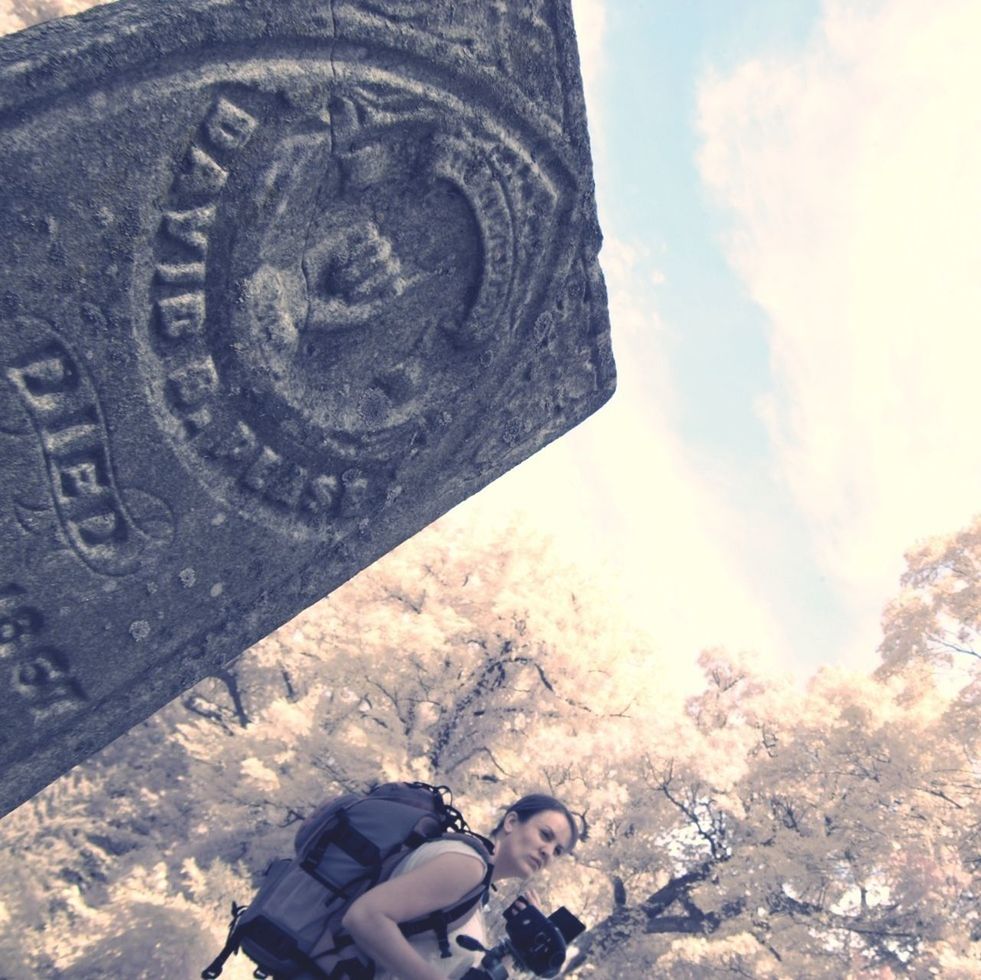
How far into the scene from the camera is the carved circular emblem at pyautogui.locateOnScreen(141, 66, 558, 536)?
2057mm

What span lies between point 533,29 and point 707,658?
15.7m

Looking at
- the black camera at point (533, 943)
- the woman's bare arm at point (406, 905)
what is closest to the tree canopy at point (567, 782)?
the black camera at point (533, 943)

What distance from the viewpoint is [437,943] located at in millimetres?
1792

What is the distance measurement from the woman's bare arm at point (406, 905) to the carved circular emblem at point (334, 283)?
128cm

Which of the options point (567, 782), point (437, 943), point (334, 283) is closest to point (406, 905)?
point (437, 943)

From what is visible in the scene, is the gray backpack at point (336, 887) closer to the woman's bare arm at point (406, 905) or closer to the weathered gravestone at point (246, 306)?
the woman's bare arm at point (406, 905)

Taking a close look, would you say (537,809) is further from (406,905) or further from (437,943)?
(406,905)

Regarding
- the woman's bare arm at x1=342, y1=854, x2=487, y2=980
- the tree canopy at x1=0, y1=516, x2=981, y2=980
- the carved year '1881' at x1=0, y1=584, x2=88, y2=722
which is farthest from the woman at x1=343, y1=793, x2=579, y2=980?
the tree canopy at x1=0, y1=516, x2=981, y2=980

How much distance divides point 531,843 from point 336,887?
0.58m

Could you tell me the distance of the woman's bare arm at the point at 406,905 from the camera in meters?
1.62

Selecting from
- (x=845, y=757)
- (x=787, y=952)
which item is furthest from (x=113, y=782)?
(x=845, y=757)

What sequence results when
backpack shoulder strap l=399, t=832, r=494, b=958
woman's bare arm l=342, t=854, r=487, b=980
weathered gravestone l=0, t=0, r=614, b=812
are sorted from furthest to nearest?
weathered gravestone l=0, t=0, r=614, b=812
backpack shoulder strap l=399, t=832, r=494, b=958
woman's bare arm l=342, t=854, r=487, b=980

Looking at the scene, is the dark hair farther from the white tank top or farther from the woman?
the white tank top

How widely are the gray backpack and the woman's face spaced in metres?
0.15
